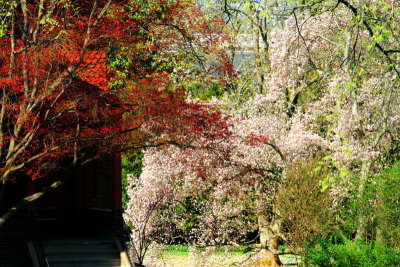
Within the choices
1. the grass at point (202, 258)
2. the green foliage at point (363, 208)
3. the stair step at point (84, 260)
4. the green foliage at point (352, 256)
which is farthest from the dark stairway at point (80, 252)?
the green foliage at point (363, 208)

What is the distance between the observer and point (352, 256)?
552 inches

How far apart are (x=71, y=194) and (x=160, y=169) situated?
4.28 meters

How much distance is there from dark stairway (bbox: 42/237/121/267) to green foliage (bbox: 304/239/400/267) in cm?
533

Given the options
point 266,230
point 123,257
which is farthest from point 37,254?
point 266,230

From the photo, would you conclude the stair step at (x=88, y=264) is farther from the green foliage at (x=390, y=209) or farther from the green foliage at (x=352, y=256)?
the green foliage at (x=390, y=209)

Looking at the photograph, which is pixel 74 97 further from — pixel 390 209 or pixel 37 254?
pixel 390 209

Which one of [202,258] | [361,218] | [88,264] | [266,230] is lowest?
[202,258]

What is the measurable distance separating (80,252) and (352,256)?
7.12 meters

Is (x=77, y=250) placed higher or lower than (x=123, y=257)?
higher

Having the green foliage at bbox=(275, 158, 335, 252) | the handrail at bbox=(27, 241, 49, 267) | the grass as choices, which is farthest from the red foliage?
the grass

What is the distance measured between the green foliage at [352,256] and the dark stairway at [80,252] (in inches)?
210

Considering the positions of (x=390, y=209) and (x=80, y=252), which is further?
(x=390, y=209)

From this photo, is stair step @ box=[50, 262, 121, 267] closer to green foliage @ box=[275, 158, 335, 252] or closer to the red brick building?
the red brick building

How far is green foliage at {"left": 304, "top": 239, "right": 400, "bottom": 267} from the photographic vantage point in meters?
13.5
